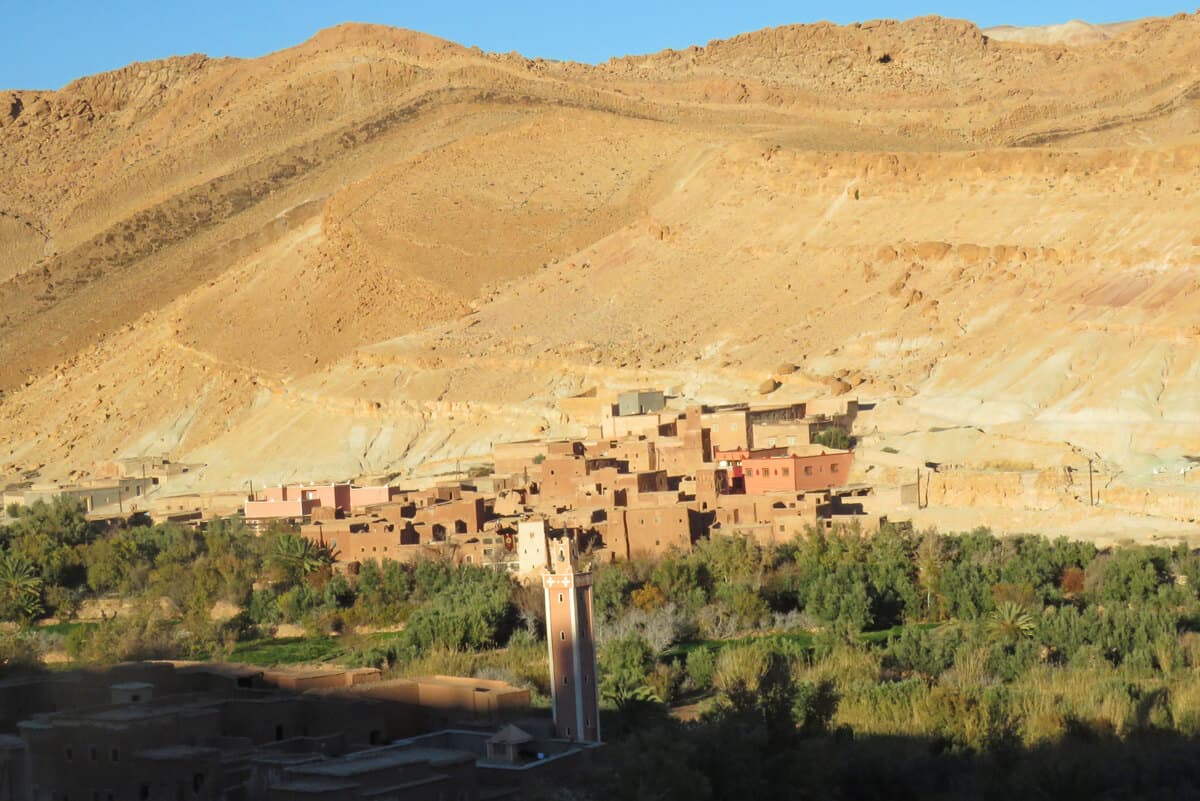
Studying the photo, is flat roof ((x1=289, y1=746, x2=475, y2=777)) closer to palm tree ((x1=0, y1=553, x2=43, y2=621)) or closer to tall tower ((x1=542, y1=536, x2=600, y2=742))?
tall tower ((x1=542, y1=536, x2=600, y2=742))

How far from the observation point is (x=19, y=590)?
3919 cm

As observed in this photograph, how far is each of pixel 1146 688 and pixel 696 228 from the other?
1122 inches

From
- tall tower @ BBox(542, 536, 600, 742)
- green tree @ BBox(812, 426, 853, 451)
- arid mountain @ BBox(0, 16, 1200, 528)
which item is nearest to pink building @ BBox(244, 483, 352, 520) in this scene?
arid mountain @ BBox(0, 16, 1200, 528)

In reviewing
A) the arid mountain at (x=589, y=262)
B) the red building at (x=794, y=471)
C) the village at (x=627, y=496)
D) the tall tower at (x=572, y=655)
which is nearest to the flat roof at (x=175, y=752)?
the tall tower at (x=572, y=655)

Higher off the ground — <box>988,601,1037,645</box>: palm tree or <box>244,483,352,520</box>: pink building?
<box>244,483,352,520</box>: pink building

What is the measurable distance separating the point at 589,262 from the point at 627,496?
19.1 meters

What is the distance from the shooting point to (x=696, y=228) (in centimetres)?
5375

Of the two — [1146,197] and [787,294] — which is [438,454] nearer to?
[787,294]

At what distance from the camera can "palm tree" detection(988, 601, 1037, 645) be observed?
29.6m

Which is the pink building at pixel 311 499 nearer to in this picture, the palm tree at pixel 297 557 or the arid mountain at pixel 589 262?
the palm tree at pixel 297 557

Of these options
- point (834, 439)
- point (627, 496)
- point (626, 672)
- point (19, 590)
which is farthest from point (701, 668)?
point (19, 590)

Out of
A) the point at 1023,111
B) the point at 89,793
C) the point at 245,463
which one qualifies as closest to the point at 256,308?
the point at 245,463

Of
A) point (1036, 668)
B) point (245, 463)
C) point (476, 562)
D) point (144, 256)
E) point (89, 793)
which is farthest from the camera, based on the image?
point (144, 256)

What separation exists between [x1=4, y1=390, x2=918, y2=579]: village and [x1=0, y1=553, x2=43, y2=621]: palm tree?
Result: 11.7 feet
